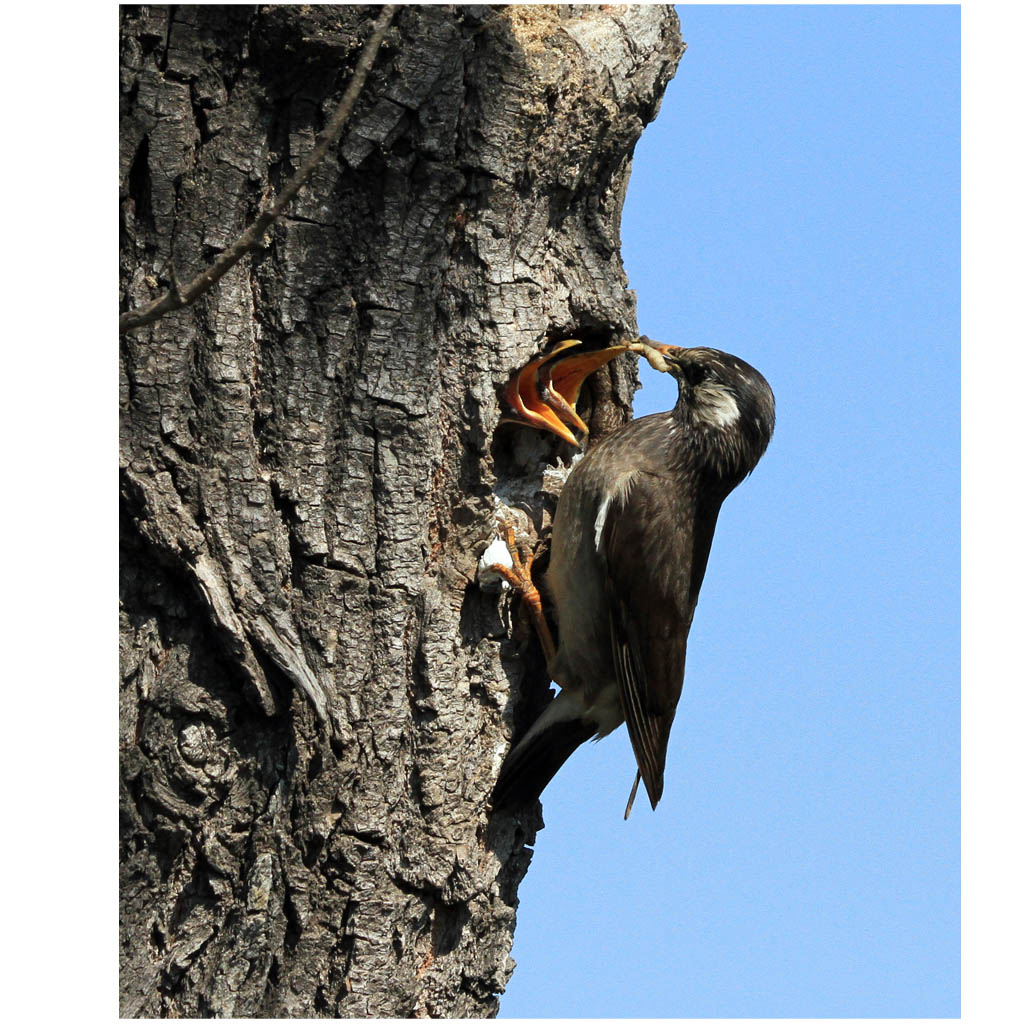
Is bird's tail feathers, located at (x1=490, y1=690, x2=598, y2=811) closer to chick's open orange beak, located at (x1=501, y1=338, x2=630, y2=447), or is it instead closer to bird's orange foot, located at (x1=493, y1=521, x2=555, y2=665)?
bird's orange foot, located at (x1=493, y1=521, x2=555, y2=665)

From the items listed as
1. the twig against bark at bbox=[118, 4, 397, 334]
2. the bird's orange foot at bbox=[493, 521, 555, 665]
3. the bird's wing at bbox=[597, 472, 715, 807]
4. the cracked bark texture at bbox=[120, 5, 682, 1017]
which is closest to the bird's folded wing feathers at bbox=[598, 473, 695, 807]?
the bird's wing at bbox=[597, 472, 715, 807]

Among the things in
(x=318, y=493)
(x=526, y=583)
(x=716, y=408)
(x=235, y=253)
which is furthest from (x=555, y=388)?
(x=235, y=253)

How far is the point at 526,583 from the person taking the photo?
14.1ft

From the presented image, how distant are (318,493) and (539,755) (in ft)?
4.12

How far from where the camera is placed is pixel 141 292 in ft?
11.0

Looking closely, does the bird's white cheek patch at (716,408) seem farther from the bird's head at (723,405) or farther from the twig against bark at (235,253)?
the twig against bark at (235,253)

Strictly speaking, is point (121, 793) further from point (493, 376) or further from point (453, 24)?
point (453, 24)

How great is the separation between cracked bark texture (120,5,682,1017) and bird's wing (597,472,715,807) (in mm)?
772

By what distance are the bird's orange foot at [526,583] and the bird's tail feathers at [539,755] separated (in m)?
0.20

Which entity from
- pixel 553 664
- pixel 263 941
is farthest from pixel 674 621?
pixel 263 941

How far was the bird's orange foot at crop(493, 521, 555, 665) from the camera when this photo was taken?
4.13 metres

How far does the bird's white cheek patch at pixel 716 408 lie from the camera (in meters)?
4.95

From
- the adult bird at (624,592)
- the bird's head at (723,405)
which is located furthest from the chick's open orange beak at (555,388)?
the bird's head at (723,405)

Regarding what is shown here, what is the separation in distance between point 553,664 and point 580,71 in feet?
6.66
